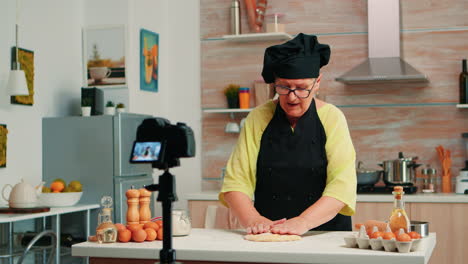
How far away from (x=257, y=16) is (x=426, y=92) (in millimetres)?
1336

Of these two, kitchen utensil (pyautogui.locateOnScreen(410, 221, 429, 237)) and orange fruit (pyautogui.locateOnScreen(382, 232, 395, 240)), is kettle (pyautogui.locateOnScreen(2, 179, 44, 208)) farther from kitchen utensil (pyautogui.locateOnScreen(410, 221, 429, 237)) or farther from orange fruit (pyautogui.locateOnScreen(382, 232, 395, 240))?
orange fruit (pyautogui.locateOnScreen(382, 232, 395, 240))

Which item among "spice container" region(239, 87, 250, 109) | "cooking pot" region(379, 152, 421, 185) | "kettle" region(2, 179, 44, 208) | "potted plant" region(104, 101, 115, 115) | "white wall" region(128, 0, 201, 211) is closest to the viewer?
"kettle" region(2, 179, 44, 208)

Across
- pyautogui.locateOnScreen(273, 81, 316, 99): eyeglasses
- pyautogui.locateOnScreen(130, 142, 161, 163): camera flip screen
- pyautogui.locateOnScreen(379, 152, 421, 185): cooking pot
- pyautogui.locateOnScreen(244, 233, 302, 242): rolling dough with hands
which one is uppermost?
pyautogui.locateOnScreen(273, 81, 316, 99): eyeglasses

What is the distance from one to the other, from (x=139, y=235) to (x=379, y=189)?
2.73 m

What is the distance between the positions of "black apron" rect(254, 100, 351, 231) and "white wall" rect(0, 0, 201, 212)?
2.44 meters

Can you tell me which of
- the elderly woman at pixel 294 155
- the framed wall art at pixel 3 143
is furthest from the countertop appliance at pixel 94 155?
the elderly woman at pixel 294 155

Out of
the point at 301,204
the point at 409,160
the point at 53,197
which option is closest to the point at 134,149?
the point at 301,204

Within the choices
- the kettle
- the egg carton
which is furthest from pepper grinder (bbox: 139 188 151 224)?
the kettle

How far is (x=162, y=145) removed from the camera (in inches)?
57.6

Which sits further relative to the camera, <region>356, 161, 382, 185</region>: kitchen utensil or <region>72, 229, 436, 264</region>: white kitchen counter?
<region>356, 161, 382, 185</region>: kitchen utensil

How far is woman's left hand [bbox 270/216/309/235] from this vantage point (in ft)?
7.46

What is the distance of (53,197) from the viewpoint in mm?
4430

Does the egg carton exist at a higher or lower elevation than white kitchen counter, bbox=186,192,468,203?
higher

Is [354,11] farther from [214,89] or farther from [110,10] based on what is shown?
[110,10]
